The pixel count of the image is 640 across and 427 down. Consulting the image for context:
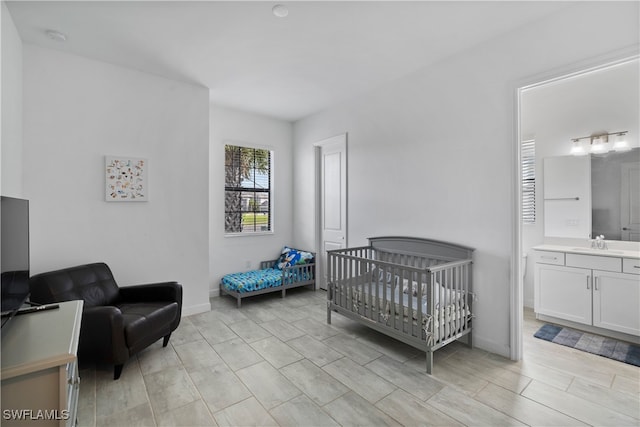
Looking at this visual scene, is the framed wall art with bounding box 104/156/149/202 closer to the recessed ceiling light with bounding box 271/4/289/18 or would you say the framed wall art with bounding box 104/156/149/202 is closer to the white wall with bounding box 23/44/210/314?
the white wall with bounding box 23/44/210/314

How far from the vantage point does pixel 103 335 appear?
6.98 ft

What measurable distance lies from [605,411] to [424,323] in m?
1.12

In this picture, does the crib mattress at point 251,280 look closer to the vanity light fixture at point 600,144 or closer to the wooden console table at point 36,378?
the wooden console table at point 36,378

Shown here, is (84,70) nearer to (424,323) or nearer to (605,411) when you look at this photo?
(424,323)

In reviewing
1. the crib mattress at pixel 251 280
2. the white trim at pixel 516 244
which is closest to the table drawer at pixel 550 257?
the white trim at pixel 516 244

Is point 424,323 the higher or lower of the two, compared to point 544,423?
higher

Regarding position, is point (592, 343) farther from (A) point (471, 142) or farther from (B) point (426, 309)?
(A) point (471, 142)

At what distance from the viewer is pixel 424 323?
2.32 meters

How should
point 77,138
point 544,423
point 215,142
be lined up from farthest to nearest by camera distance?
1. point 215,142
2. point 77,138
3. point 544,423

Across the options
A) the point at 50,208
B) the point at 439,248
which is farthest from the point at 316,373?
the point at 50,208

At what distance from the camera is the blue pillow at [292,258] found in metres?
4.48

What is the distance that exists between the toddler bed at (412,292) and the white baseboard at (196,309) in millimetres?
1535

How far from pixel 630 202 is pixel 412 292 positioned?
96.4 inches

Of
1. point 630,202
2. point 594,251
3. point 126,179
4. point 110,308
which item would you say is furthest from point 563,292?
point 126,179
